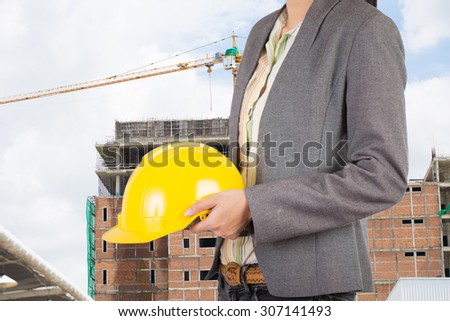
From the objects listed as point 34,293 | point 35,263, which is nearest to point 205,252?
point 34,293

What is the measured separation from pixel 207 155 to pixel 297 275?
204mm

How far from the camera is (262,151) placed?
98 cm

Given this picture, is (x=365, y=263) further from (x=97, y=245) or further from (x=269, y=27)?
(x=97, y=245)

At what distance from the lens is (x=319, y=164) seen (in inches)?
37.8

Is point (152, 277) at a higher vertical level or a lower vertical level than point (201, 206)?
lower

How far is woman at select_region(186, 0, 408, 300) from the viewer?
2.92ft

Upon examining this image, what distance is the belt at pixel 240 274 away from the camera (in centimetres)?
98

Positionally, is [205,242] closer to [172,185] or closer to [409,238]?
[409,238]

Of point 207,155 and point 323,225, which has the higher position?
point 207,155

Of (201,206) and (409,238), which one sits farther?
(409,238)

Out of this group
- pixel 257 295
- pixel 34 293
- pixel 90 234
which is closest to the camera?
pixel 257 295

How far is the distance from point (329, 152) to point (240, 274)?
213 millimetres

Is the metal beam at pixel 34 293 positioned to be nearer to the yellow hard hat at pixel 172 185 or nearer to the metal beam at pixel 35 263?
the metal beam at pixel 35 263
